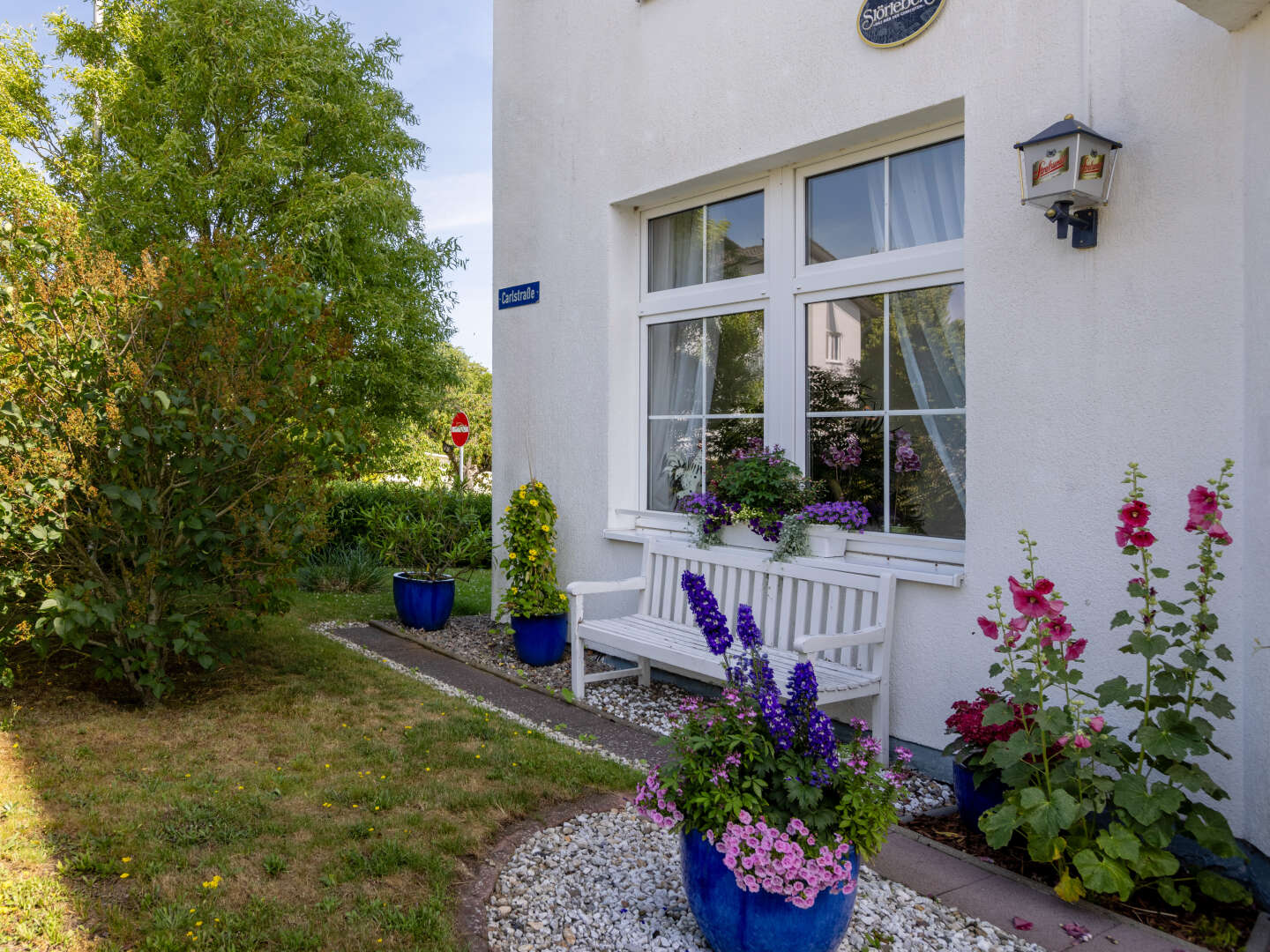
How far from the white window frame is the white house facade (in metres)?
0.02

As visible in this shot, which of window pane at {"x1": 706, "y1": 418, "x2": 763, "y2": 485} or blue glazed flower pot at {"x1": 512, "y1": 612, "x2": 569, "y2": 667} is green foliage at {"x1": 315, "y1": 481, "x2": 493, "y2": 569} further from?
window pane at {"x1": 706, "y1": 418, "x2": 763, "y2": 485}

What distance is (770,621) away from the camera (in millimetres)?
4770

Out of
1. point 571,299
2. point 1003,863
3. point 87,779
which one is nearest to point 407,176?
point 571,299

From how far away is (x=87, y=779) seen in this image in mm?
3715

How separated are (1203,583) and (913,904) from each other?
142 cm

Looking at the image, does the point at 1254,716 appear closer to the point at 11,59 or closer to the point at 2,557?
the point at 2,557

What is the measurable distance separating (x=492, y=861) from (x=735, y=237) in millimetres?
3778

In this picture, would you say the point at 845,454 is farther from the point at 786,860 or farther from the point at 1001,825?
the point at 786,860

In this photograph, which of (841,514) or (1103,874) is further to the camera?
(841,514)

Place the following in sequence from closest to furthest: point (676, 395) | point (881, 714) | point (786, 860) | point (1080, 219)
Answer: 1. point (786, 860)
2. point (1080, 219)
3. point (881, 714)
4. point (676, 395)

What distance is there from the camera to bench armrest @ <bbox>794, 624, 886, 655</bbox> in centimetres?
382

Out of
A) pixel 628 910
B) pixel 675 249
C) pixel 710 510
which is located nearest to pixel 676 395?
pixel 675 249

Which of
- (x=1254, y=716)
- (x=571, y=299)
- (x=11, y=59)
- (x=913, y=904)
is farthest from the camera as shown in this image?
(x=11, y=59)

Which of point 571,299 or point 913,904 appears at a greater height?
point 571,299
